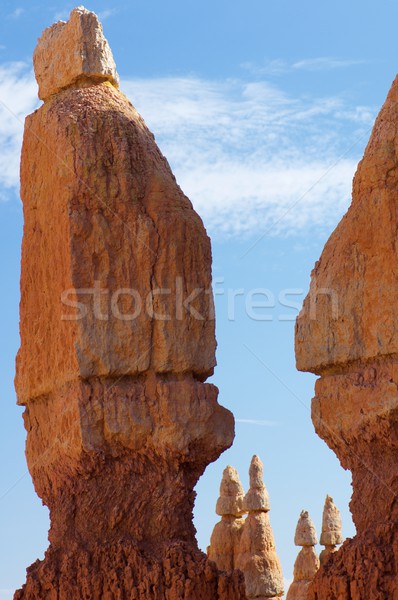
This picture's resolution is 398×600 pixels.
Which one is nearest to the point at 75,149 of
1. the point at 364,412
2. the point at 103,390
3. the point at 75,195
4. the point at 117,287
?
the point at 75,195

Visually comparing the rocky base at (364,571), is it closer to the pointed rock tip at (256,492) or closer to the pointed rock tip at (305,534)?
the pointed rock tip at (256,492)

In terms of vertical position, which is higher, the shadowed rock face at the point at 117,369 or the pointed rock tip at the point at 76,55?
the pointed rock tip at the point at 76,55

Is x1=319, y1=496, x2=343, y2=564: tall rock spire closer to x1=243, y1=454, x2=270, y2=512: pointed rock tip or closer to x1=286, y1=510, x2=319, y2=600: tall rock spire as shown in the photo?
x1=286, y1=510, x2=319, y2=600: tall rock spire

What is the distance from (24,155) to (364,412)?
21.6 feet

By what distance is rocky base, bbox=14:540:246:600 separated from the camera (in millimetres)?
18297

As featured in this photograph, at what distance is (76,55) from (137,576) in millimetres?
7463

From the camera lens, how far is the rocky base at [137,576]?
18.3m

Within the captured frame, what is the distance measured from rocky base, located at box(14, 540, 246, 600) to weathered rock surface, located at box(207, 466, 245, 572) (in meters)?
12.6

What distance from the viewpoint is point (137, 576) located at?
1848 cm

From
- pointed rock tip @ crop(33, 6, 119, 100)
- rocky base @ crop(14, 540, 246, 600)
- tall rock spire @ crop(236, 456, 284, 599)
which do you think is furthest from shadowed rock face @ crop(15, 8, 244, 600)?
tall rock spire @ crop(236, 456, 284, 599)

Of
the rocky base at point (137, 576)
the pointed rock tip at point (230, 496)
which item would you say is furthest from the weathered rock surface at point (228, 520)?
the rocky base at point (137, 576)

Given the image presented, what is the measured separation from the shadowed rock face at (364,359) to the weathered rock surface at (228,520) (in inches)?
534

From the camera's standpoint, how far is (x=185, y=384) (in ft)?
62.7

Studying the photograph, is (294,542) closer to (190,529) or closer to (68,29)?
(190,529)
